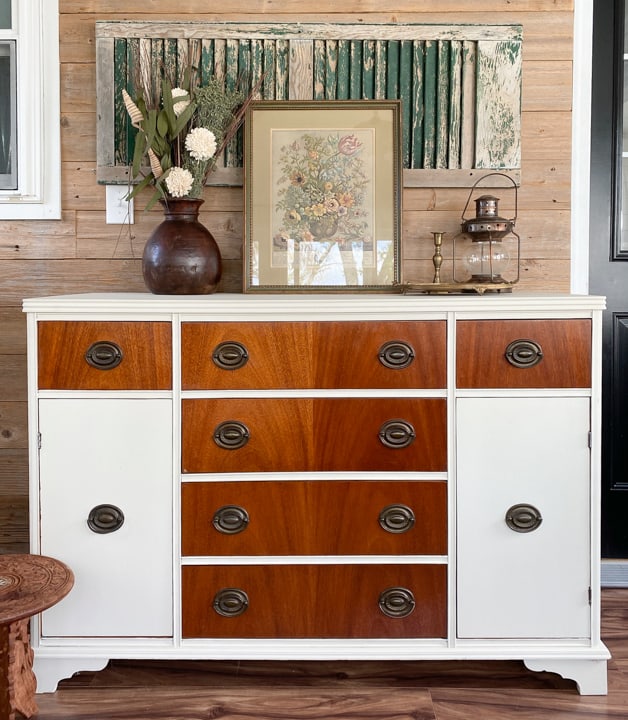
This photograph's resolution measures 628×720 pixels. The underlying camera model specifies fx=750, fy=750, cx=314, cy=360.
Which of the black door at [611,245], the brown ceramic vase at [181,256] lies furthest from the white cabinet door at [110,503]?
the black door at [611,245]

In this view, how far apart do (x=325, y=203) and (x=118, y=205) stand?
635 mm

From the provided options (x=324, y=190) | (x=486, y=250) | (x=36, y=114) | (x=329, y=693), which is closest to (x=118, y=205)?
(x=36, y=114)

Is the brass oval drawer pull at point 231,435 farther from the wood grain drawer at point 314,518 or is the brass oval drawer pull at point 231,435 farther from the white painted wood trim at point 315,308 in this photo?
the white painted wood trim at point 315,308

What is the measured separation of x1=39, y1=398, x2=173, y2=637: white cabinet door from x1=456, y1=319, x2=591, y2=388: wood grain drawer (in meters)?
0.74

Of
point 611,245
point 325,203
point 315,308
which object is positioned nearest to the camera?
point 315,308

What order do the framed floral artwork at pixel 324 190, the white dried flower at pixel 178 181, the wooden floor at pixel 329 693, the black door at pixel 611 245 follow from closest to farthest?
the wooden floor at pixel 329 693, the white dried flower at pixel 178 181, the framed floral artwork at pixel 324 190, the black door at pixel 611 245

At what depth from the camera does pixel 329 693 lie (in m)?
1.87

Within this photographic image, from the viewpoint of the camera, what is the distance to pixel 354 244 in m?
2.24

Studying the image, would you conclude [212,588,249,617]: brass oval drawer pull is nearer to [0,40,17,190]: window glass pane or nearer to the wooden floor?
the wooden floor

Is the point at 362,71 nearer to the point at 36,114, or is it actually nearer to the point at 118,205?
the point at 118,205

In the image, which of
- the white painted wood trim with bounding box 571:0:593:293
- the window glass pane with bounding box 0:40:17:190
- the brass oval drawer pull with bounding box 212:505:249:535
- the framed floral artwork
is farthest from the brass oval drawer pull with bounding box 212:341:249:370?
Result: the white painted wood trim with bounding box 571:0:593:293

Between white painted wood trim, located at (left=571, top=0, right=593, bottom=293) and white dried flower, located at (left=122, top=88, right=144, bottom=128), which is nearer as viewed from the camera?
white dried flower, located at (left=122, top=88, right=144, bottom=128)

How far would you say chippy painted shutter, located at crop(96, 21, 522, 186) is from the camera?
2240 mm

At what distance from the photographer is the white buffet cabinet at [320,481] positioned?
1.81m
